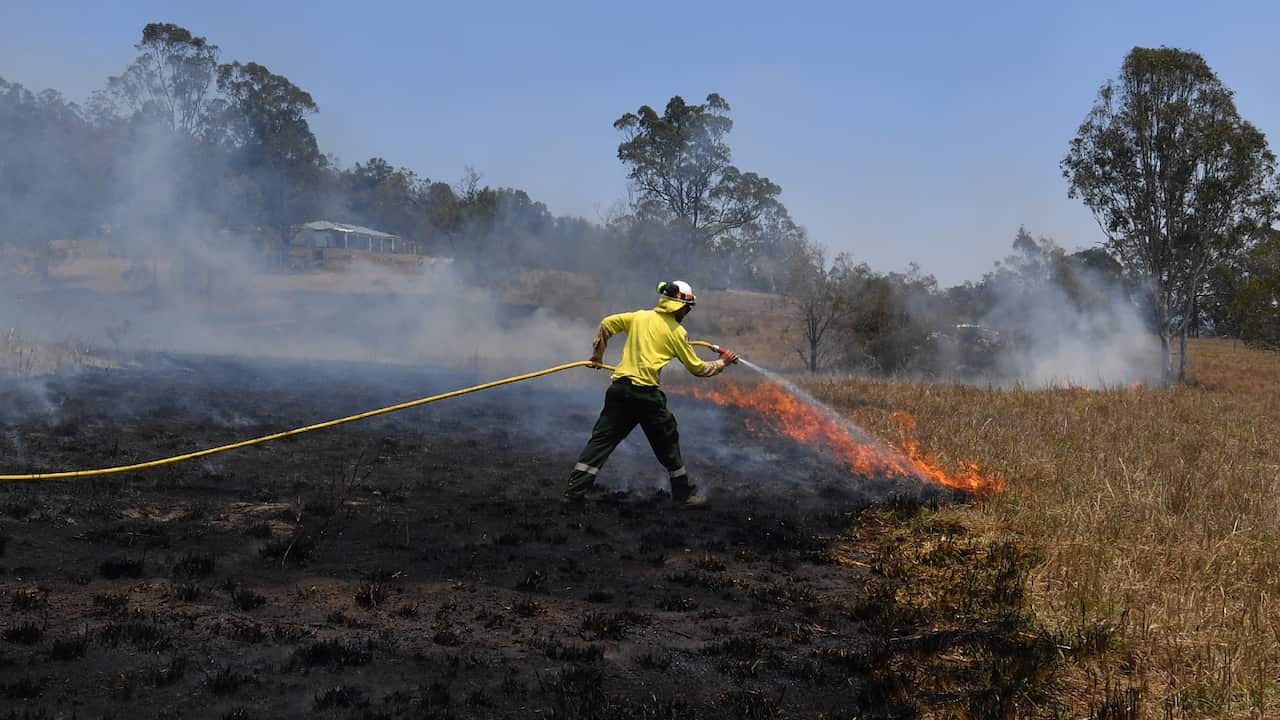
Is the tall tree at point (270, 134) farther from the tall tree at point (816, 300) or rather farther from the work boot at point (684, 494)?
the work boot at point (684, 494)

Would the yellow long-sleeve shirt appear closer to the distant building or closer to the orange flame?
the orange flame

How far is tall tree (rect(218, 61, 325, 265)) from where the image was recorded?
35.3 metres

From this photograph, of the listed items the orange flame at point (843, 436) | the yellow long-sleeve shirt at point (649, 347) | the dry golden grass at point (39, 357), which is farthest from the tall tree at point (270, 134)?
the yellow long-sleeve shirt at point (649, 347)

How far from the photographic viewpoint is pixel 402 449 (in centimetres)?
986

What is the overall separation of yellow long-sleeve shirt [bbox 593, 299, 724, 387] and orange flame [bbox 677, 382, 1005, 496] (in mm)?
3044

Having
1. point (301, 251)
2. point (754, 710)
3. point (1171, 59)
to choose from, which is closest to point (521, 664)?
point (754, 710)

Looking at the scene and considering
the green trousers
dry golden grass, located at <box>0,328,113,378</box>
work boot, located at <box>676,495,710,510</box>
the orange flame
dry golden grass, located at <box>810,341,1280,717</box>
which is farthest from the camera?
dry golden grass, located at <box>0,328,113,378</box>

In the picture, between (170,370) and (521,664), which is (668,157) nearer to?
(170,370)

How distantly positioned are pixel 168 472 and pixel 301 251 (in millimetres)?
37658

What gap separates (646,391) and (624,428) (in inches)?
16.3

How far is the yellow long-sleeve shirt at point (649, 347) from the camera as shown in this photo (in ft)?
25.6

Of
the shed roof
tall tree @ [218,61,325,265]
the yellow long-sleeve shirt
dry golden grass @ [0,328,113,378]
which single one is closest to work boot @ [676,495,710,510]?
the yellow long-sleeve shirt

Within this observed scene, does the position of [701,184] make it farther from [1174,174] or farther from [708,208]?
[1174,174]

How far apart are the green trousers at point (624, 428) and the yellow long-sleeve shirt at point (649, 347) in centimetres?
13
